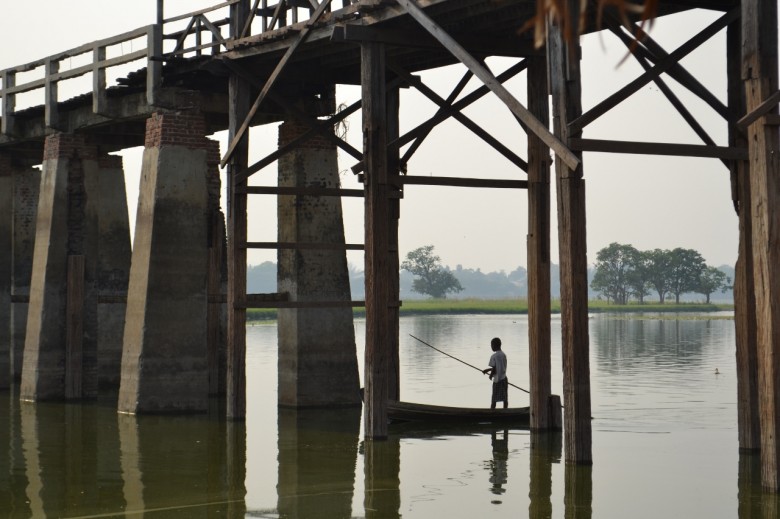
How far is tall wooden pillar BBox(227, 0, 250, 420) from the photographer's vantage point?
20.8 m

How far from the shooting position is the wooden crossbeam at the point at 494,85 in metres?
14.5

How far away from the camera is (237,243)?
21000 millimetres

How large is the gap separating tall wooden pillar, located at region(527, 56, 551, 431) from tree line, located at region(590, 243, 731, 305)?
144584 mm

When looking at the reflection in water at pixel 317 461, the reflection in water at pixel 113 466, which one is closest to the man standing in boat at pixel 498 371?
the reflection in water at pixel 317 461

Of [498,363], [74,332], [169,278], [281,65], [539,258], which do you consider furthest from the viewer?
[74,332]

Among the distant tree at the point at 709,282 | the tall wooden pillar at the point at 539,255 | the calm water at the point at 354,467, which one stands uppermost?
the distant tree at the point at 709,282

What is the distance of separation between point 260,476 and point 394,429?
4336 mm

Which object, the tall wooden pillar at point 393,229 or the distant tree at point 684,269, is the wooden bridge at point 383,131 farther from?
the distant tree at point 684,269

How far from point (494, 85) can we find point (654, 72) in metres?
1.85

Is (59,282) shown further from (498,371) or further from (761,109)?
(761,109)

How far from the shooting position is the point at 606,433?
65.8 ft

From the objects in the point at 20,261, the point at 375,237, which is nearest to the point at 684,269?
the point at 20,261

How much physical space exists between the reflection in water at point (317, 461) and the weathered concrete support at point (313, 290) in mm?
465

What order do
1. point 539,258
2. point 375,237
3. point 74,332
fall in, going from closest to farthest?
point 375,237 → point 539,258 → point 74,332
